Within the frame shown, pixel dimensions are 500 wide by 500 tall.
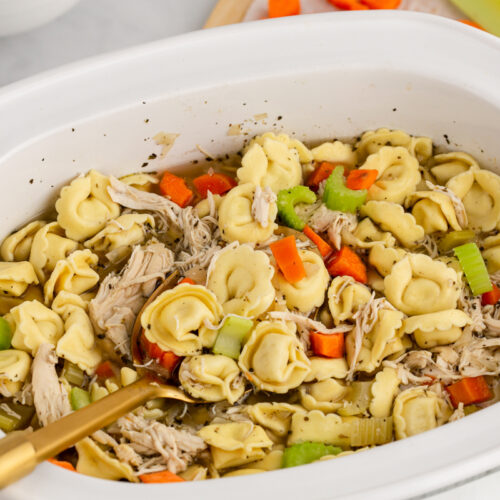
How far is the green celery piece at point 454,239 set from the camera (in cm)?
215

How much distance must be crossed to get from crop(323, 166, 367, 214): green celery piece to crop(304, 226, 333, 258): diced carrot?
3.9 inches

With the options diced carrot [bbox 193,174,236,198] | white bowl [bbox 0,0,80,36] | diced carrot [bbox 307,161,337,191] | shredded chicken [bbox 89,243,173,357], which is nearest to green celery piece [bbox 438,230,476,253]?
diced carrot [bbox 307,161,337,191]

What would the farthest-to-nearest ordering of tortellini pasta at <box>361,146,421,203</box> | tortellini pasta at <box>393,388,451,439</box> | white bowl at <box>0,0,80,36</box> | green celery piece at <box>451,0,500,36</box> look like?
green celery piece at <box>451,0,500,36</box> → white bowl at <box>0,0,80,36</box> → tortellini pasta at <box>361,146,421,203</box> → tortellini pasta at <box>393,388,451,439</box>

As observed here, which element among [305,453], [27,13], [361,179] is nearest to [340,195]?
[361,179]

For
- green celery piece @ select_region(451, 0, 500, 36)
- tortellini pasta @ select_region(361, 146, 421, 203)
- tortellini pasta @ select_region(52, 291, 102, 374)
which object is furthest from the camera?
green celery piece @ select_region(451, 0, 500, 36)

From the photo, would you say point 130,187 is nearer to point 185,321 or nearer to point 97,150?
point 97,150

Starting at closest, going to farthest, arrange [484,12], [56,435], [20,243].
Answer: [56,435] < [20,243] < [484,12]

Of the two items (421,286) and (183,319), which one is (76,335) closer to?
(183,319)

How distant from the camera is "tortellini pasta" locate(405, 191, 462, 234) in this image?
2129 millimetres

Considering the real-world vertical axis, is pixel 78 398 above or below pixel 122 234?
below

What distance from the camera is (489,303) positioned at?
2.03 metres

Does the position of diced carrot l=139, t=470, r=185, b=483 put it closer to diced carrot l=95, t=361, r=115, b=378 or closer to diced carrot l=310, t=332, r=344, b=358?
diced carrot l=95, t=361, r=115, b=378

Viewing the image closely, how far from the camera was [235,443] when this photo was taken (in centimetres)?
173

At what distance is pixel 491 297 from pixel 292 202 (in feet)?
1.86
